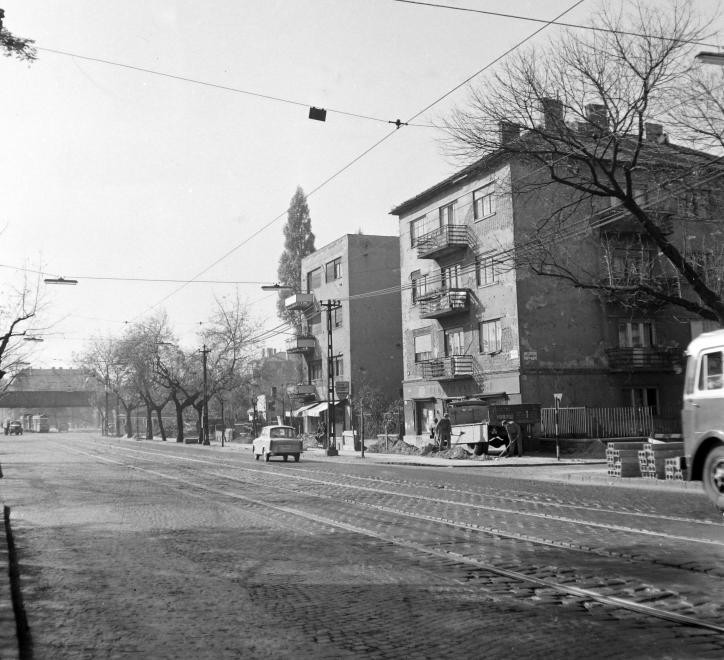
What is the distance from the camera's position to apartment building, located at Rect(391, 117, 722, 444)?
1393 inches

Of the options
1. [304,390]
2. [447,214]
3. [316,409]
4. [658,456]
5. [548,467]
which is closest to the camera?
[658,456]

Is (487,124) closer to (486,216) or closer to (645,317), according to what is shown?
(486,216)

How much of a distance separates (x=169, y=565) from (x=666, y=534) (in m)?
6.05

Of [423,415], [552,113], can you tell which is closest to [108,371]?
[423,415]

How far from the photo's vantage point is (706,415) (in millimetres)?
10781

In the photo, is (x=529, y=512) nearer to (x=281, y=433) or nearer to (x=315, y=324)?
(x=281, y=433)

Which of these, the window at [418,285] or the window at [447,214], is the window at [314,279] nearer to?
the window at [418,285]

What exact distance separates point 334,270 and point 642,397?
83.7ft

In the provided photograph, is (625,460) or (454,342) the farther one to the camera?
(454,342)

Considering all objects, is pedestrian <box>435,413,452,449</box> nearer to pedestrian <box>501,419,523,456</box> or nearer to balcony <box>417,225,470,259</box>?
pedestrian <box>501,419,523,456</box>

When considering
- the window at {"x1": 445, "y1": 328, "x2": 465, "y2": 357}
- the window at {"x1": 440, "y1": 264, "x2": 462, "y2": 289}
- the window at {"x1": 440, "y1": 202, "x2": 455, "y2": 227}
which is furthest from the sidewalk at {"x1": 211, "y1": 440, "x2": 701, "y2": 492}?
the window at {"x1": 440, "y1": 202, "x2": 455, "y2": 227}

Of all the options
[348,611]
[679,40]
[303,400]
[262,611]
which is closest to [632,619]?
[348,611]


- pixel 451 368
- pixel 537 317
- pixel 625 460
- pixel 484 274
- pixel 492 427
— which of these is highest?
pixel 484 274

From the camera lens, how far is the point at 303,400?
59.8 metres
